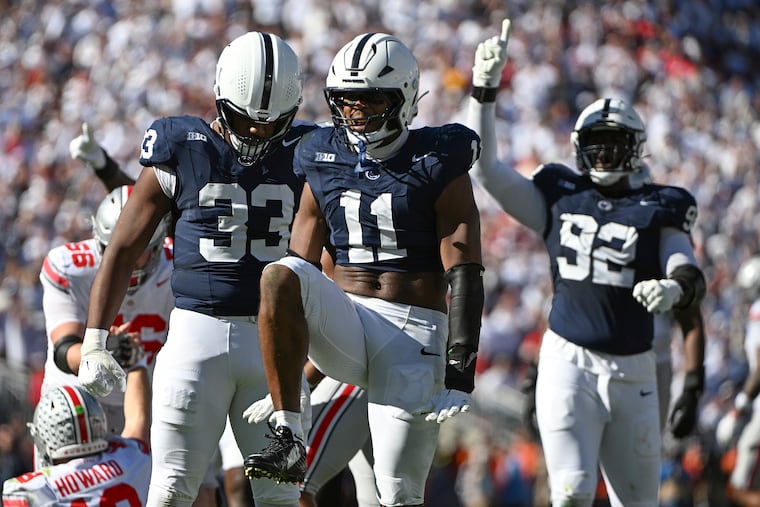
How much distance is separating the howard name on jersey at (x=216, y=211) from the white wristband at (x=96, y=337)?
306 millimetres

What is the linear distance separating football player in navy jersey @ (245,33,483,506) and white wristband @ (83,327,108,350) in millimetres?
738

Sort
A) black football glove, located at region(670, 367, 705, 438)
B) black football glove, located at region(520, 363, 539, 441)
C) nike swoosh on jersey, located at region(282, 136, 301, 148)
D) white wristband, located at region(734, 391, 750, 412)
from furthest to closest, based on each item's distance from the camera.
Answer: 1. white wristband, located at region(734, 391, 750, 412)
2. black football glove, located at region(520, 363, 539, 441)
3. black football glove, located at region(670, 367, 705, 438)
4. nike swoosh on jersey, located at region(282, 136, 301, 148)

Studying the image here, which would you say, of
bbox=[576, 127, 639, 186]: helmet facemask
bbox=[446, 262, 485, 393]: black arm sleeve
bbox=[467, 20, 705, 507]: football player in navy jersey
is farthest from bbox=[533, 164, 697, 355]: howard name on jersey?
bbox=[446, 262, 485, 393]: black arm sleeve

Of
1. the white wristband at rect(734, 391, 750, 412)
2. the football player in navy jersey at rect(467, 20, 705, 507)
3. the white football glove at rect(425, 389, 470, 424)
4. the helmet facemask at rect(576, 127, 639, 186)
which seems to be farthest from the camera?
the white wristband at rect(734, 391, 750, 412)

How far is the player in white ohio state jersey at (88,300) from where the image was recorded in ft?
20.4

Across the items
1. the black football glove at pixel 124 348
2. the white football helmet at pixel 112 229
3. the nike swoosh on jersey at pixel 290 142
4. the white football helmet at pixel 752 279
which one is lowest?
the white football helmet at pixel 752 279

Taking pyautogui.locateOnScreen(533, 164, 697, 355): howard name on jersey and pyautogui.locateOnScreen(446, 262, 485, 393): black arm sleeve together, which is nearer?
pyautogui.locateOnScreen(446, 262, 485, 393): black arm sleeve

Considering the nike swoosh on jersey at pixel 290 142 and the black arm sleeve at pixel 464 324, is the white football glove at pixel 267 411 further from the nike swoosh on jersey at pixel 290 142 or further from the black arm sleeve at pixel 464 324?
the nike swoosh on jersey at pixel 290 142

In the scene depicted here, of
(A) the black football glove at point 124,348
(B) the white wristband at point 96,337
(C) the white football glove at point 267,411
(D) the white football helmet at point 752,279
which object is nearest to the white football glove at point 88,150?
(A) the black football glove at point 124,348

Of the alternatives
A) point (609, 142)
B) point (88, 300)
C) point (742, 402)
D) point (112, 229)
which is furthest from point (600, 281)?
point (742, 402)

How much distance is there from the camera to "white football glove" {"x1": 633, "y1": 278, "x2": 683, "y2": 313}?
18.7 feet

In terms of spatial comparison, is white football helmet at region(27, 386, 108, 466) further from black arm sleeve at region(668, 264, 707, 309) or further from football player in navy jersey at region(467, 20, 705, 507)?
black arm sleeve at region(668, 264, 707, 309)

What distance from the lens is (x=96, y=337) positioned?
5.08 m

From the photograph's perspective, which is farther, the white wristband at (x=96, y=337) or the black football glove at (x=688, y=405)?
the black football glove at (x=688, y=405)
